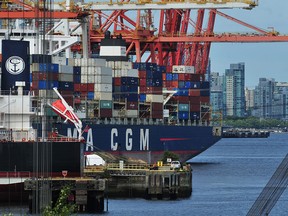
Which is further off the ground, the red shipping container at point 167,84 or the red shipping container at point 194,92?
the red shipping container at point 167,84

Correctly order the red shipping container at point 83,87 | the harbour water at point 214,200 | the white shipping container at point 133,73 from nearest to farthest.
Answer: the harbour water at point 214,200
the red shipping container at point 83,87
the white shipping container at point 133,73

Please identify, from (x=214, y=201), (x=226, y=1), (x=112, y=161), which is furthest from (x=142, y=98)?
Answer: (x=214, y=201)

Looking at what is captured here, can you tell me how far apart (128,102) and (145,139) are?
6242mm

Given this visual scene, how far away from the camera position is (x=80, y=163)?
60375 millimetres

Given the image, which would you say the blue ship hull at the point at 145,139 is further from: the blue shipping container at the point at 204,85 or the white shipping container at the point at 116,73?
the white shipping container at the point at 116,73

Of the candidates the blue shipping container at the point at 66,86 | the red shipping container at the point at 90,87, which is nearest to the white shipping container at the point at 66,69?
the blue shipping container at the point at 66,86

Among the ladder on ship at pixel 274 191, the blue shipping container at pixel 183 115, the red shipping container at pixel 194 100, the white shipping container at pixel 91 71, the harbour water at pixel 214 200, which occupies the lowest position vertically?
the harbour water at pixel 214 200

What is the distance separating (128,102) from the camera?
8912 cm

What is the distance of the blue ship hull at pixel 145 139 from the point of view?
282 feet

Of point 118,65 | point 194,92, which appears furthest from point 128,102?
point 194,92

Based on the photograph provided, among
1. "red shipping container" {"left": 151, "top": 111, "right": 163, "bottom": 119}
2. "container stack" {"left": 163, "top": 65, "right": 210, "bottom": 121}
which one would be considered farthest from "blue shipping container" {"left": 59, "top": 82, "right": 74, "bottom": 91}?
"container stack" {"left": 163, "top": 65, "right": 210, "bottom": 121}

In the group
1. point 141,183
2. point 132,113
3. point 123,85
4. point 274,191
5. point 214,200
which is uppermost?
point 123,85

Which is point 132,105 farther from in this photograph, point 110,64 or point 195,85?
point 195,85

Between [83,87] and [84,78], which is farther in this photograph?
[84,78]
